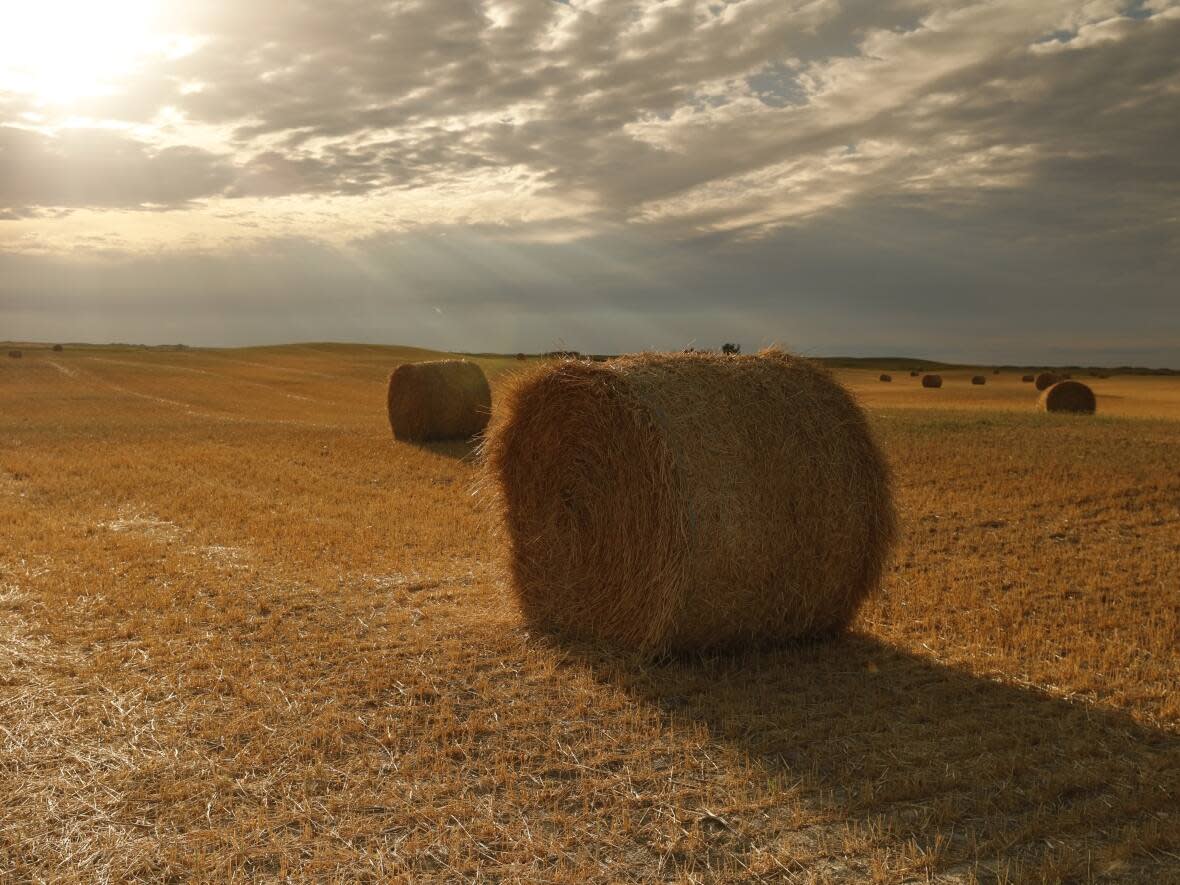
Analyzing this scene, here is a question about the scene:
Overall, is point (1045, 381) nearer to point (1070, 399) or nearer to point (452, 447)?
point (1070, 399)

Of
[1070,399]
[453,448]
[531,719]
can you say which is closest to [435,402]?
[453,448]

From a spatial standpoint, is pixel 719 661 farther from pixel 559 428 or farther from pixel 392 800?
pixel 392 800

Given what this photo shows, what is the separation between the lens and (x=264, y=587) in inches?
351

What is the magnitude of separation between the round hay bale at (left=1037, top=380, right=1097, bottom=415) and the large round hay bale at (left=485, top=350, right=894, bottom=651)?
2387 centimetres

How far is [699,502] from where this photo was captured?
6.76 meters

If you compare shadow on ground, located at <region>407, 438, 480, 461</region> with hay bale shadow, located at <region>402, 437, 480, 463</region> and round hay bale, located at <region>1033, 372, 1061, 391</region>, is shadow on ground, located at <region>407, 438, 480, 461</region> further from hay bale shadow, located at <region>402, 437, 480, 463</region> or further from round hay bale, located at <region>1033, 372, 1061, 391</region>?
round hay bale, located at <region>1033, 372, 1061, 391</region>

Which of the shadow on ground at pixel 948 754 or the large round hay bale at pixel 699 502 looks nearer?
the shadow on ground at pixel 948 754

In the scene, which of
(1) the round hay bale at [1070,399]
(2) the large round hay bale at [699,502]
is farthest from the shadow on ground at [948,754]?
(1) the round hay bale at [1070,399]

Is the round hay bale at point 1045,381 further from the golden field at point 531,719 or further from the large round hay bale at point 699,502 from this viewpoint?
the large round hay bale at point 699,502

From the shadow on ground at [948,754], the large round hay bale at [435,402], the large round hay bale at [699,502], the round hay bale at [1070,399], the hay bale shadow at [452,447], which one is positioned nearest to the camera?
the shadow on ground at [948,754]

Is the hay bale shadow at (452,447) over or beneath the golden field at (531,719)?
over

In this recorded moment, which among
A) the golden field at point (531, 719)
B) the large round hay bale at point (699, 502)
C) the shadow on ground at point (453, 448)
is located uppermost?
the large round hay bale at point (699, 502)

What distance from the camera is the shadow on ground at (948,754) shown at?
4223 millimetres

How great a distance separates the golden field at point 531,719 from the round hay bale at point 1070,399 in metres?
17.8
